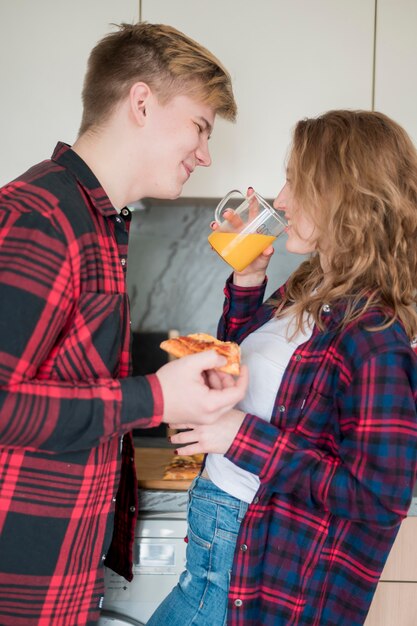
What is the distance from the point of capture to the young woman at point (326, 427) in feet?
3.42

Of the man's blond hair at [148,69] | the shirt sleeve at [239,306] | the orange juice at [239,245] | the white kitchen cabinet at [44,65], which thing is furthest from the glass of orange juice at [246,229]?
the white kitchen cabinet at [44,65]

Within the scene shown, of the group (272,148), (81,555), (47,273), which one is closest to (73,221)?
(47,273)

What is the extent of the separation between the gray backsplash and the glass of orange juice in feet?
3.02

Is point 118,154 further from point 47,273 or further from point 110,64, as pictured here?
point 47,273

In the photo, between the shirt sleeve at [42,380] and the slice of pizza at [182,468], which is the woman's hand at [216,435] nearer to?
the shirt sleeve at [42,380]

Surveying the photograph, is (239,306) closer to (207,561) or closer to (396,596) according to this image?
(207,561)

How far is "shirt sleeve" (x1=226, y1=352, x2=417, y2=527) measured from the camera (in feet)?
3.36

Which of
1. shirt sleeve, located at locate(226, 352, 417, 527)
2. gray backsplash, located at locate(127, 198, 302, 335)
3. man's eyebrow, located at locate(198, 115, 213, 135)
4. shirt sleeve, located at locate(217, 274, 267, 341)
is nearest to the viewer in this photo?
shirt sleeve, located at locate(226, 352, 417, 527)

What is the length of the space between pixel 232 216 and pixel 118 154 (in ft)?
0.84

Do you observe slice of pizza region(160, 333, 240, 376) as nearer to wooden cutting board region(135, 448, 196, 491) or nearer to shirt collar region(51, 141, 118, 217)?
shirt collar region(51, 141, 118, 217)

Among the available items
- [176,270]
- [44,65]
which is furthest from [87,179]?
[176,270]

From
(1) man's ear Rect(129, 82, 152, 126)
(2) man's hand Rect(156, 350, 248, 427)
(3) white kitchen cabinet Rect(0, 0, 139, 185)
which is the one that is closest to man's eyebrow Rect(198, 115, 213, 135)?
(1) man's ear Rect(129, 82, 152, 126)

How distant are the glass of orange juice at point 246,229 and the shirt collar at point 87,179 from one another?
27 cm

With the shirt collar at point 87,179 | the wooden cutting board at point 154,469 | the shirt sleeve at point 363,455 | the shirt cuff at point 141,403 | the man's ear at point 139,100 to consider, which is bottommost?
the wooden cutting board at point 154,469
